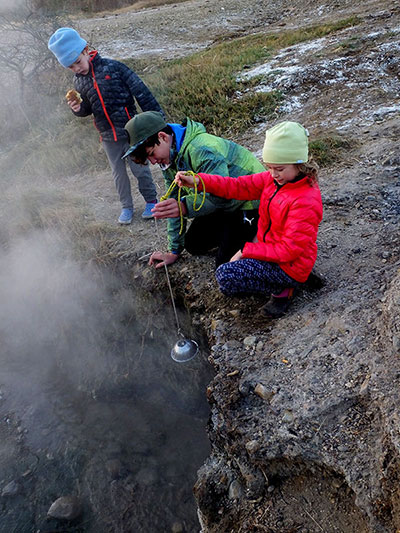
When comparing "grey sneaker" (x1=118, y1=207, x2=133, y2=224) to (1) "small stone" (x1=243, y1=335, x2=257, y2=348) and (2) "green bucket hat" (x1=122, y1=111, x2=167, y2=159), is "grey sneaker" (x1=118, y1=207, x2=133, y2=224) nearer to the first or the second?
(2) "green bucket hat" (x1=122, y1=111, x2=167, y2=159)

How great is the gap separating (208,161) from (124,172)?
190 cm

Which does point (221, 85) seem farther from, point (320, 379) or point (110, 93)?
point (320, 379)

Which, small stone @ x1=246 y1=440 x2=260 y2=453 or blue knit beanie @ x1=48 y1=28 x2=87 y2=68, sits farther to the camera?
blue knit beanie @ x1=48 y1=28 x2=87 y2=68

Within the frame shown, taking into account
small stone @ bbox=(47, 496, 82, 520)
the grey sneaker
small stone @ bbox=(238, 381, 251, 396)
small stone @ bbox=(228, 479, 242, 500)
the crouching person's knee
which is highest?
the crouching person's knee

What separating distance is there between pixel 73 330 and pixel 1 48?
8616 millimetres

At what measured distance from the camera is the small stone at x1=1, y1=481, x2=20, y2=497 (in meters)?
2.71

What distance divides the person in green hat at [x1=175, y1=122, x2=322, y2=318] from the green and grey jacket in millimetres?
141

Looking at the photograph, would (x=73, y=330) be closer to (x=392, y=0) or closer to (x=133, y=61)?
(x=133, y=61)

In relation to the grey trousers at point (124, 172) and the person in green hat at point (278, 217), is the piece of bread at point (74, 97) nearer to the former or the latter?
the grey trousers at point (124, 172)

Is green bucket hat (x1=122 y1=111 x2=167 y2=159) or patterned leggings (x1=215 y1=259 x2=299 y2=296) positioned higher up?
green bucket hat (x1=122 y1=111 x2=167 y2=159)

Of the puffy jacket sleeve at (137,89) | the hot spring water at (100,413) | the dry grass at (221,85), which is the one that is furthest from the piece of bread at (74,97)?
the dry grass at (221,85)

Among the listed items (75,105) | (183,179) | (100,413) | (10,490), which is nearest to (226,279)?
(183,179)

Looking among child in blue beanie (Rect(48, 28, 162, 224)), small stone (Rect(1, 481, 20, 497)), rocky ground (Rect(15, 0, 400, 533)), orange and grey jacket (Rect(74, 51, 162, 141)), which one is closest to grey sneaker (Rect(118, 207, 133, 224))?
rocky ground (Rect(15, 0, 400, 533))

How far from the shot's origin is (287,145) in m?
2.12
